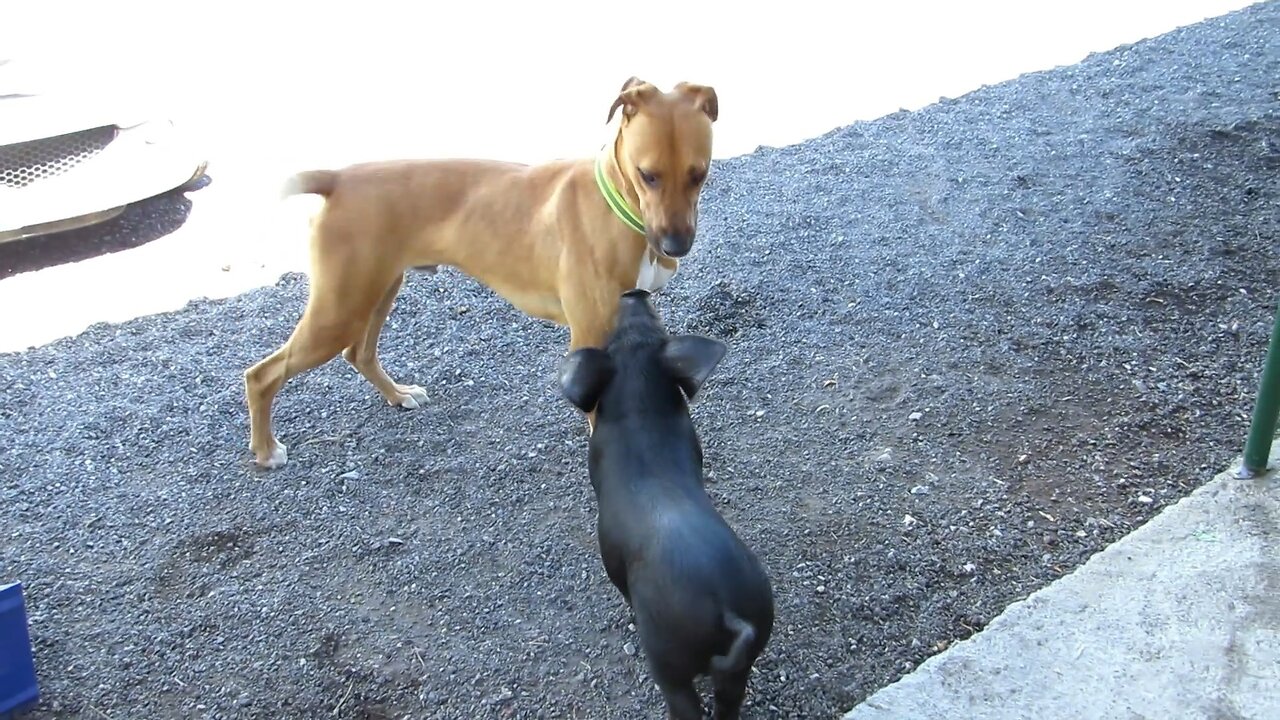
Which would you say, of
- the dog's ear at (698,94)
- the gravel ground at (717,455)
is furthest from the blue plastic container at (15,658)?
the dog's ear at (698,94)

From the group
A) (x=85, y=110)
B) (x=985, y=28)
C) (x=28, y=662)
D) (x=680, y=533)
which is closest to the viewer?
(x=680, y=533)

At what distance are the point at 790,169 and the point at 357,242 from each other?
3377 mm

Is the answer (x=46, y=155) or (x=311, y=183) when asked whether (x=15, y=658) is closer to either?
(x=311, y=183)

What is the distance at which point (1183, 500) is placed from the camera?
3441 millimetres

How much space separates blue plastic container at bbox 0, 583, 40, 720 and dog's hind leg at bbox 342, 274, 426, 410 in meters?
1.57

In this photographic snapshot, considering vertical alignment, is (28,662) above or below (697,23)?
below

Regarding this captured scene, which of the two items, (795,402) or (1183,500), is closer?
(1183,500)

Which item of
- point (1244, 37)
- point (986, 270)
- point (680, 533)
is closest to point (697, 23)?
point (1244, 37)

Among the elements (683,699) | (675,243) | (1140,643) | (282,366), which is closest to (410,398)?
(282,366)

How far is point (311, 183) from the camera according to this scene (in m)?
3.71

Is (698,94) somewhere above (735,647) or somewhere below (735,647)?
above

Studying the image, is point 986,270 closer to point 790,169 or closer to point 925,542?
point 790,169

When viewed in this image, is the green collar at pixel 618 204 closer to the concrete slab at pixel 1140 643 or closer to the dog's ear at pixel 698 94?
the dog's ear at pixel 698 94

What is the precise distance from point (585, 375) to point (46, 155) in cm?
441
